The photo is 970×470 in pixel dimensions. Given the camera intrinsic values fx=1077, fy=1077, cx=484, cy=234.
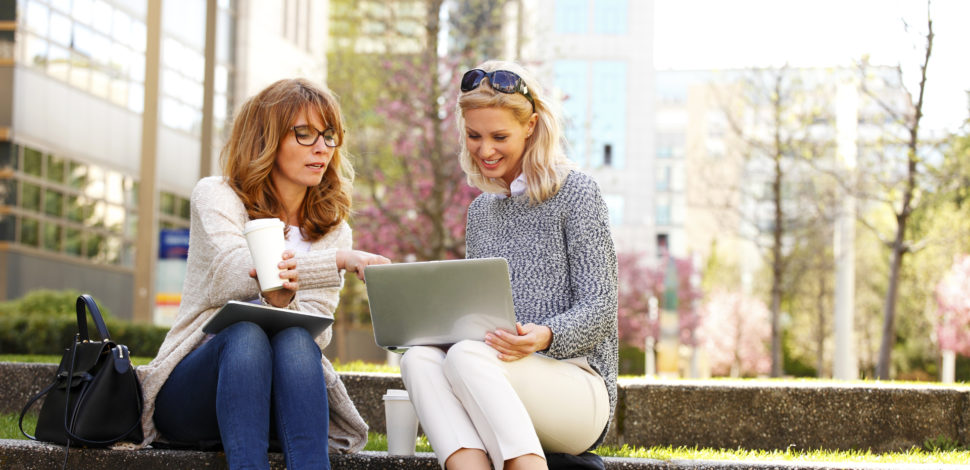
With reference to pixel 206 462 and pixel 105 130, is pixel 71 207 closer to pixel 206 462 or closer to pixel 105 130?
pixel 105 130

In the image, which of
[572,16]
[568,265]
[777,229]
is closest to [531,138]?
[568,265]

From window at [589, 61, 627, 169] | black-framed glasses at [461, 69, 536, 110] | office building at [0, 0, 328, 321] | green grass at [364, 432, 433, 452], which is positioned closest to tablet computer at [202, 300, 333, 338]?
green grass at [364, 432, 433, 452]

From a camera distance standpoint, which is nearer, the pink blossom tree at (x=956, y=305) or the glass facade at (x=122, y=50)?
the glass facade at (x=122, y=50)

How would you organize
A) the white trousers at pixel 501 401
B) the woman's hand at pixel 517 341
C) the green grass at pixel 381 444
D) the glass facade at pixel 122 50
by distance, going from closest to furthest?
the white trousers at pixel 501 401 < the woman's hand at pixel 517 341 < the green grass at pixel 381 444 < the glass facade at pixel 122 50

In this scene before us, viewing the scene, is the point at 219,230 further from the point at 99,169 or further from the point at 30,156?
the point at 99,169

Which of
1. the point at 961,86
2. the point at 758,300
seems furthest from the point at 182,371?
the point at 758,300

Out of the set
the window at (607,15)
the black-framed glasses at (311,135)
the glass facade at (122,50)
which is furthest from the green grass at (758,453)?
the window at (607,15)

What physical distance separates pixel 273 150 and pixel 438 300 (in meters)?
0.98

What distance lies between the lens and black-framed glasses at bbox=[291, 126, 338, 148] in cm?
388

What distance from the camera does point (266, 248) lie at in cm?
324

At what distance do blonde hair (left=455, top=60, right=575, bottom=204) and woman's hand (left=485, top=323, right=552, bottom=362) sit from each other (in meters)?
0.57

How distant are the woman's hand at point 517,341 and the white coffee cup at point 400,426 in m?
0.56

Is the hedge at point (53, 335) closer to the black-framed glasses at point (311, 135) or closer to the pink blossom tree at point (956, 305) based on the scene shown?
the black-framed glasses at point (311, 135)

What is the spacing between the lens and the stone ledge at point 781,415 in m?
5.11
